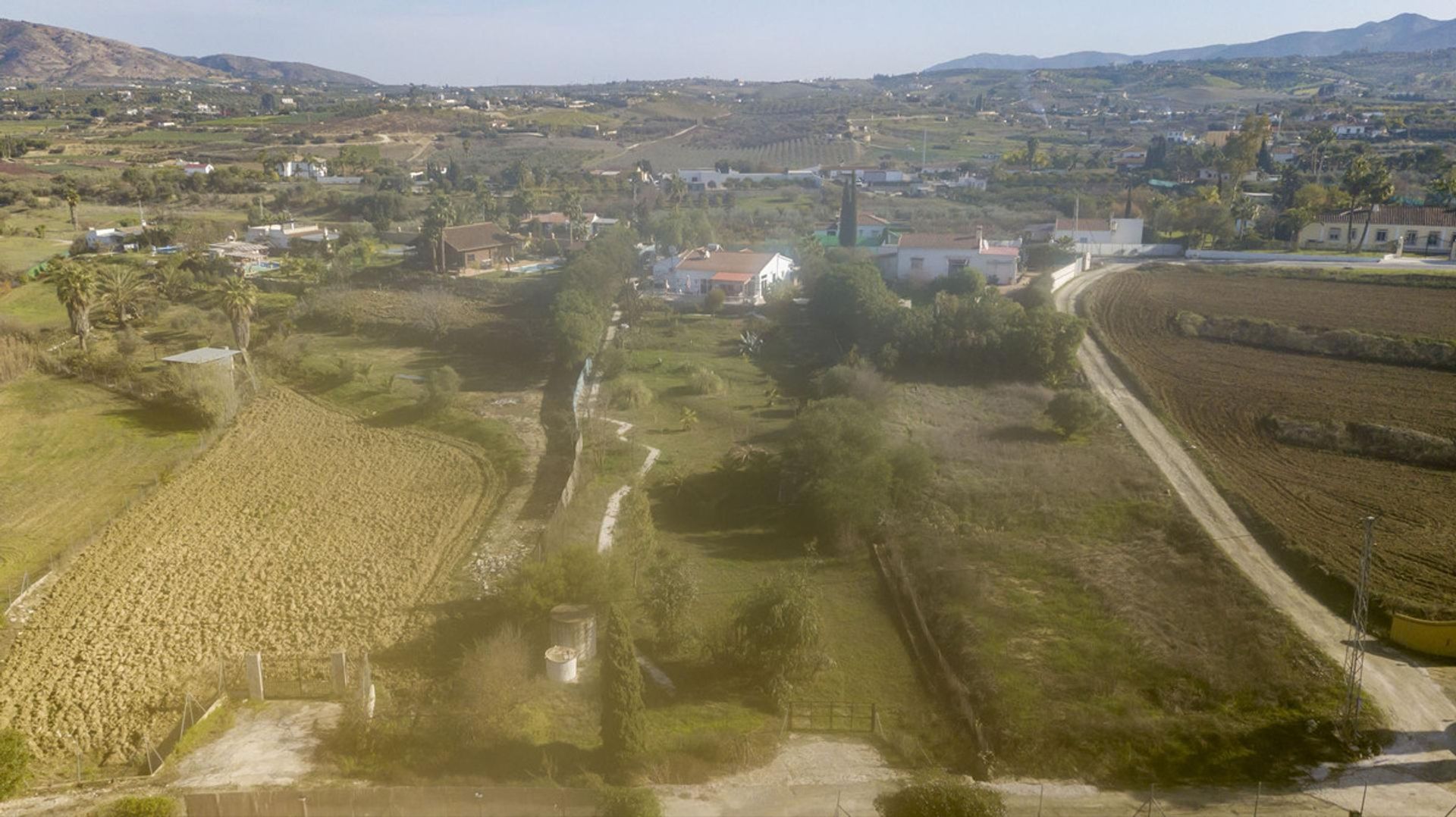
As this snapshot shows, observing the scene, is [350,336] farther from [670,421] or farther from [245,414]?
[670,421]

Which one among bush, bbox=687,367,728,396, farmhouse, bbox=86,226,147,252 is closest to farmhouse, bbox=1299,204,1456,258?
bush, bbox=687,367,728,396

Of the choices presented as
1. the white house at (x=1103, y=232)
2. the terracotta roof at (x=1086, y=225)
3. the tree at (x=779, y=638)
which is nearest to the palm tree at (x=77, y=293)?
the tree at (x=779, y=638)

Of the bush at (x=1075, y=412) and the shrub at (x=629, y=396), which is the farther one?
the shrub at (x=629, y=396)

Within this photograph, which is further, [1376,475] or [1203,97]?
[1203,97]

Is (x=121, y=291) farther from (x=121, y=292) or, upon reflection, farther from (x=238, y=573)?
(x=238, y=573)

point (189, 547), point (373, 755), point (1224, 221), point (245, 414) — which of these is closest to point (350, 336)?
point (245, 414)

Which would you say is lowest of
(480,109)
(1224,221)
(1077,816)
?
(1077,816)

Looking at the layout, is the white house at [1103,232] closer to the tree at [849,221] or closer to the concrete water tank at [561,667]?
the tree at [849,221]
